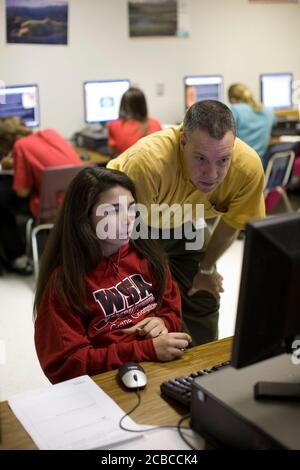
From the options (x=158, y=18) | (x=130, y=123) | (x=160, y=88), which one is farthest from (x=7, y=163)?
(x=158, y=18)

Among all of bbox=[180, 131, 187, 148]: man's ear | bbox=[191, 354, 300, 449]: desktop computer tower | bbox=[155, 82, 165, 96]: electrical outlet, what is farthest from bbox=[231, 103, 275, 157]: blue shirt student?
bbox=[191, 354, 300, 449]: desktop computer tower

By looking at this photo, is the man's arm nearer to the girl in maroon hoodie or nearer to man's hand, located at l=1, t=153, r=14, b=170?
the girl in maroon hoodie

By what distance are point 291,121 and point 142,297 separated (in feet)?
13.4

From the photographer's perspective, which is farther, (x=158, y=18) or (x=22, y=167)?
(x=158, y=18)

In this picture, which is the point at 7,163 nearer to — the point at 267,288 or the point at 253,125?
the point at 253,125

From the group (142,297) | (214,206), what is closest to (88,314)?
(142,297)

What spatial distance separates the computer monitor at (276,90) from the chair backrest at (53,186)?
2.85 m

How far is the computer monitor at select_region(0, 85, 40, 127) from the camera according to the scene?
435 cm

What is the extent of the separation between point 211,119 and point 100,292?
609mm

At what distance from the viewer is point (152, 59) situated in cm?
504

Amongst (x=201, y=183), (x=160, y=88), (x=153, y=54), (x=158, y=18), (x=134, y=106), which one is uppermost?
(x=158, y=18)

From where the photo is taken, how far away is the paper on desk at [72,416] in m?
1.16

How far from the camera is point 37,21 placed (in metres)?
4.46

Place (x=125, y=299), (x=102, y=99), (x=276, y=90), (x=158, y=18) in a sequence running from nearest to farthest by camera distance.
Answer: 1. (x=125, y=299)
2. (x=102, y=99)
3. (x=158, y=18)
4. (x=276, y=90)
